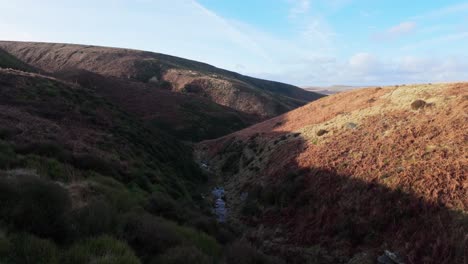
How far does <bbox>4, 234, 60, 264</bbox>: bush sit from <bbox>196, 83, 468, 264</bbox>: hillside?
9.83 m

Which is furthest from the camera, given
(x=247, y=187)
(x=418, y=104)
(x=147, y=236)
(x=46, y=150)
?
(x=247, y=187)

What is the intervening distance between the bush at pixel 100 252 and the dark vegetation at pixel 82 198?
19mm

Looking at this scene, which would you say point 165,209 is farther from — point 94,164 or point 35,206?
point 35,206

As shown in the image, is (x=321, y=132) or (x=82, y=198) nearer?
(x=82, y=198)

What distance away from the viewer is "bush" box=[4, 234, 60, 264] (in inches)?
228

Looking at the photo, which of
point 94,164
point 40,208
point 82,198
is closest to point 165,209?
point 82,198

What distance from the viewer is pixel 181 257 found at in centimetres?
733

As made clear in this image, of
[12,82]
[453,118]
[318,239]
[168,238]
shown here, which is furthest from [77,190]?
[12,82]

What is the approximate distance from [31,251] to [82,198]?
3623 millimetres

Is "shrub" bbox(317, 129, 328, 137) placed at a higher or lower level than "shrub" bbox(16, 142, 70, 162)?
higher

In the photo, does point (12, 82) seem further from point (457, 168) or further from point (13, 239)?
point (457, 168)

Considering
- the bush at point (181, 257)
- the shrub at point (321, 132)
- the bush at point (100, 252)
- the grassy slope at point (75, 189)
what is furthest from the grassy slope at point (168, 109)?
the bush at point (100, 252)

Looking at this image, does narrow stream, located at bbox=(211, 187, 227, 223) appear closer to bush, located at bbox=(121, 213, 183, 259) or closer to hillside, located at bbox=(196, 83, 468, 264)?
hillside, located at bbox=(196, 83, 468, 264)

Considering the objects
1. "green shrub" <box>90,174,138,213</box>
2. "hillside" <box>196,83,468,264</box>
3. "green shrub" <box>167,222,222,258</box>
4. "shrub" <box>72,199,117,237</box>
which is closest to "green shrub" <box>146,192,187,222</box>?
"green shrub" <box>90,174,138,213</box>
